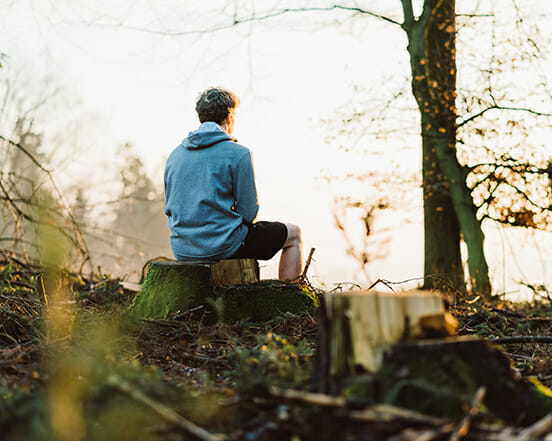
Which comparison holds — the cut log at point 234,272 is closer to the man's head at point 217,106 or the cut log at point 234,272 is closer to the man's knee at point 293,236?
the man's knee at point 293,236

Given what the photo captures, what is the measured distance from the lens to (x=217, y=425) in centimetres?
164

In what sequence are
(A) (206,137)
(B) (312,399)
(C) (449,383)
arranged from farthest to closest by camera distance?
(A) (206,137)
(C) (449,383)
(B) (312,399)

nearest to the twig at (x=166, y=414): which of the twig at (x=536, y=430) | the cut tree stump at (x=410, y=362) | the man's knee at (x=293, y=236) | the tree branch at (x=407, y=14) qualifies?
the cut tree stump at (x=410, y=362)

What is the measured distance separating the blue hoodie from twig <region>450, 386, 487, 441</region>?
3062 millimetres

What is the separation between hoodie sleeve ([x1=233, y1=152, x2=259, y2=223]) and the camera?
4465mm

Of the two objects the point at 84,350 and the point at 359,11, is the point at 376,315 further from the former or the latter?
the point at 359,11

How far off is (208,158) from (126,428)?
10.5 feet

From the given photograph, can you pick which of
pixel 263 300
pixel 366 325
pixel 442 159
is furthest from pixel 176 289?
pixel 442 159

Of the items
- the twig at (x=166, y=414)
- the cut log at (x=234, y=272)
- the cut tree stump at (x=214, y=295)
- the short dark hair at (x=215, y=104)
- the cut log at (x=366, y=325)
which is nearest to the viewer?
the twig at (x=166, y=414)

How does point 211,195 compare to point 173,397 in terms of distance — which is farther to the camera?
point 211,195

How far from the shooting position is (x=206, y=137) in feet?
15.1

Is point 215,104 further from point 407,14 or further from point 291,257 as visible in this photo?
point 407,14

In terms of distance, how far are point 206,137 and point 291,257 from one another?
4.78ft

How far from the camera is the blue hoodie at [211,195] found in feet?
14.6
